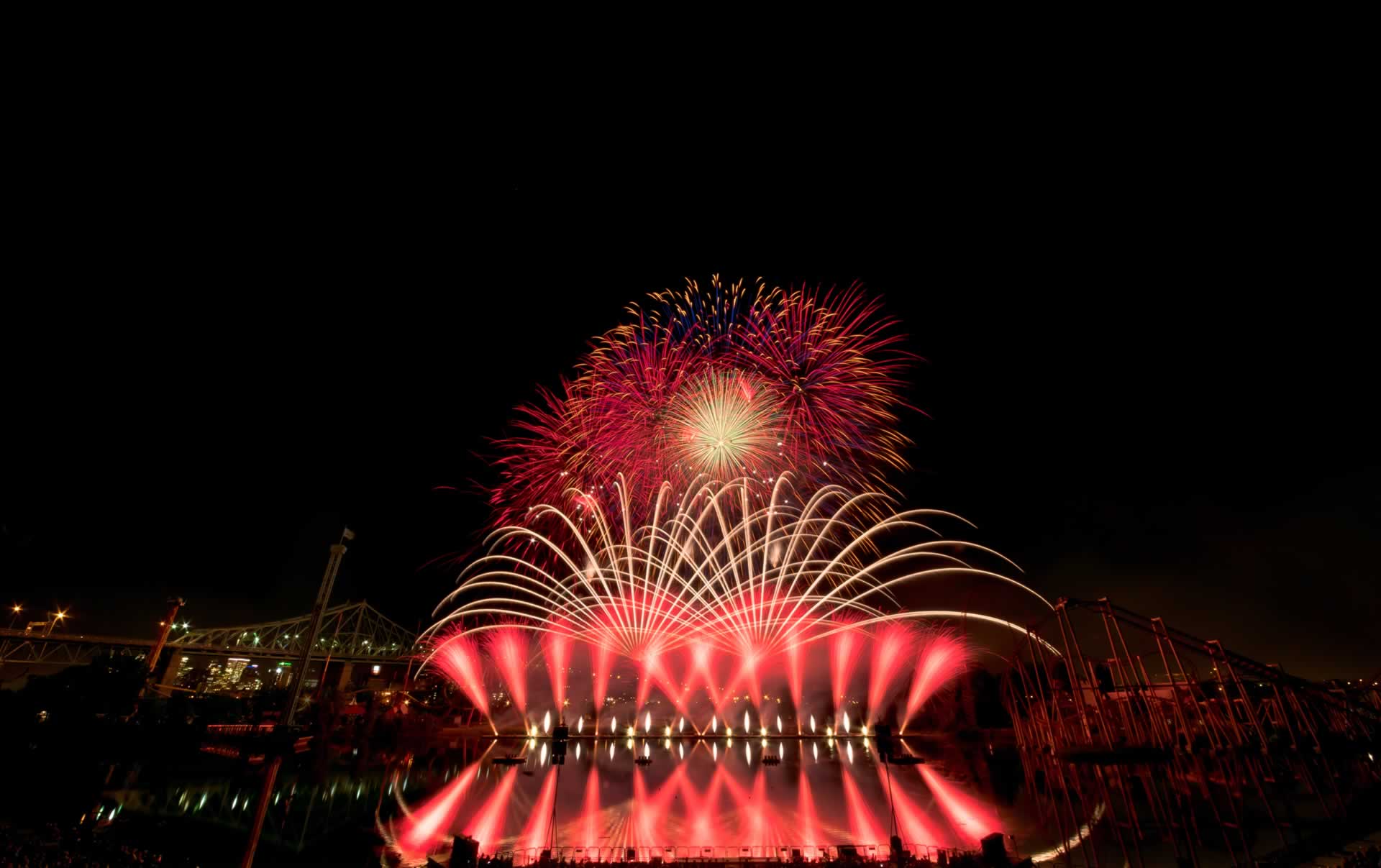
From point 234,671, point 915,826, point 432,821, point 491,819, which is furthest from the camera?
point 234,671

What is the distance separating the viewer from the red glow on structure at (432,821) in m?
23.9

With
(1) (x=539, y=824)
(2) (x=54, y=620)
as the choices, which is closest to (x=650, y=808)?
(1) (x=539, y=824)

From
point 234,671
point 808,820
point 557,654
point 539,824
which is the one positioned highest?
point 234,671

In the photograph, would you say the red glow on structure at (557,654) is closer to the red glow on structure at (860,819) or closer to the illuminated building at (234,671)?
the red glow on structure at (860,819)

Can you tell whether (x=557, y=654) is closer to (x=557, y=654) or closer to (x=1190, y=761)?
(x=557, y=654)

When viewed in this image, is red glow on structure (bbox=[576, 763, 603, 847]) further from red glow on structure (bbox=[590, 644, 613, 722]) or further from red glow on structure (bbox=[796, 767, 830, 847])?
red glow on structure (bbox=[590, 644, 613, 722])

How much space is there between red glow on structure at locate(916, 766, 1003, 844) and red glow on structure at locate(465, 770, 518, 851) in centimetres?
2001

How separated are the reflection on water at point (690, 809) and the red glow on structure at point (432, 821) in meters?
0.09

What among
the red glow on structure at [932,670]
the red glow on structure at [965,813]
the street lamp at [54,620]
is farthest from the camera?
the street lamp at [54,620]

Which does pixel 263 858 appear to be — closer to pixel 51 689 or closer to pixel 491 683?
pixel 51 689

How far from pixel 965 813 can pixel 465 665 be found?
66.8m

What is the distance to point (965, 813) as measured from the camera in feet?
102

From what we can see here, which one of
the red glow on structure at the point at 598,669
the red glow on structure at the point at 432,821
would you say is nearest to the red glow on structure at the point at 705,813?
the red glow on structure at the point at 432,821

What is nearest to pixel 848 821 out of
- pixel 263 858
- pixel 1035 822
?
pixel 1035 822
